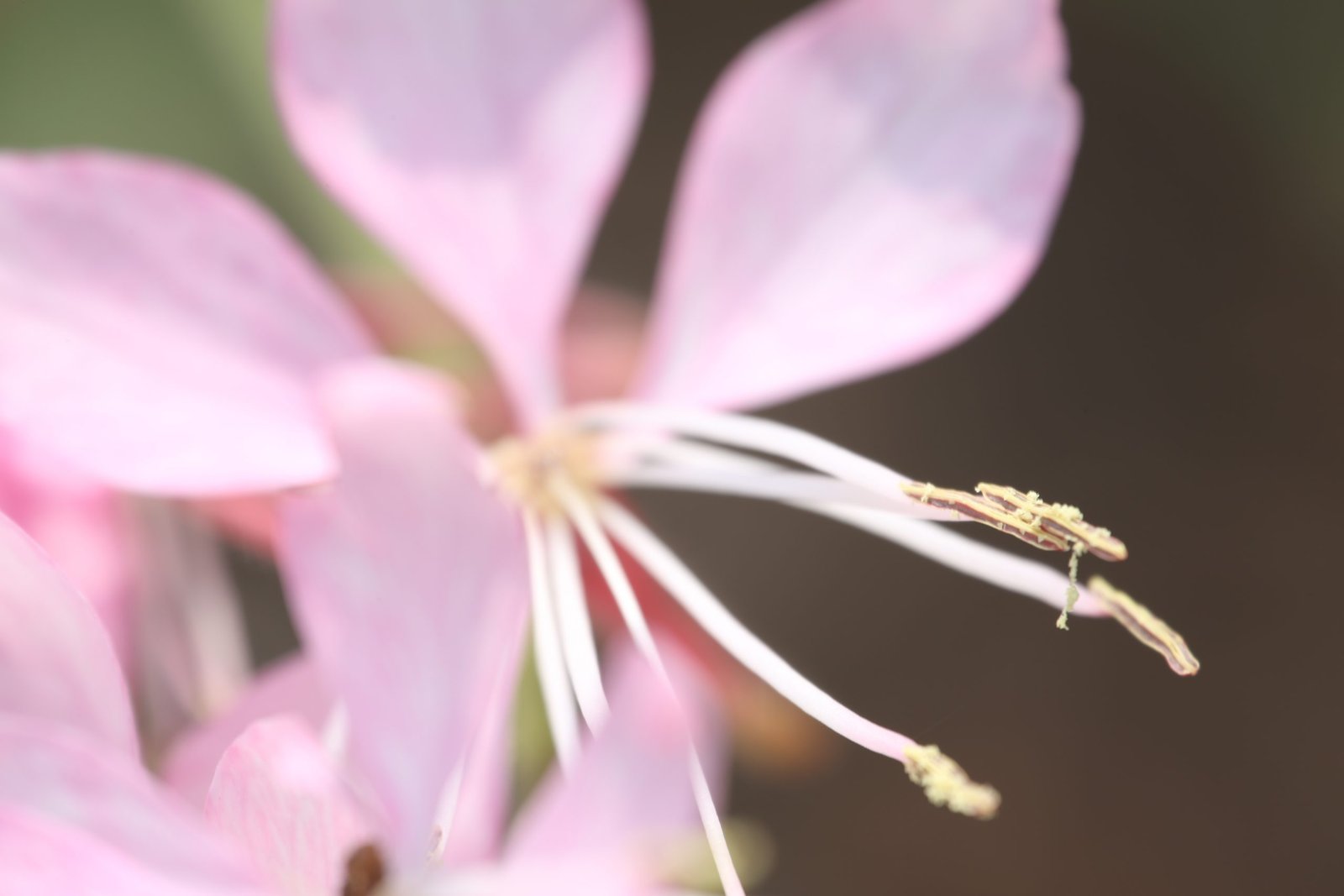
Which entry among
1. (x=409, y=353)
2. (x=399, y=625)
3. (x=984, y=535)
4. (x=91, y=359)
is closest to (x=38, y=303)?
(x=91, y=359)

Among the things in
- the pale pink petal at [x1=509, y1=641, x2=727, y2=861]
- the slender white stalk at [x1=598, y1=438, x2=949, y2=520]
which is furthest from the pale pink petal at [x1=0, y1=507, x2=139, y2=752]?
the slender white stalk at [x1=598, y1=438, x2=949, y2=520]

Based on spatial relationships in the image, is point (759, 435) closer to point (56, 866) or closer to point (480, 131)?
point (480, 131)

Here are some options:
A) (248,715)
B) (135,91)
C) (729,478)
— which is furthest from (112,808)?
(135,91)

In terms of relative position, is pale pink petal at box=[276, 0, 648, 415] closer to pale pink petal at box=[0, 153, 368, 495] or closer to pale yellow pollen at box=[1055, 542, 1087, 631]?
pale pink petal at box=[0, 153, 368, 495]

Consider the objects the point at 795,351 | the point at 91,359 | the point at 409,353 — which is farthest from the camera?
the point at 409,353

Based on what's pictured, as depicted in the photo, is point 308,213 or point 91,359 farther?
point 308,213

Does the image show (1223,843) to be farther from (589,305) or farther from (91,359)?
(91,359)
